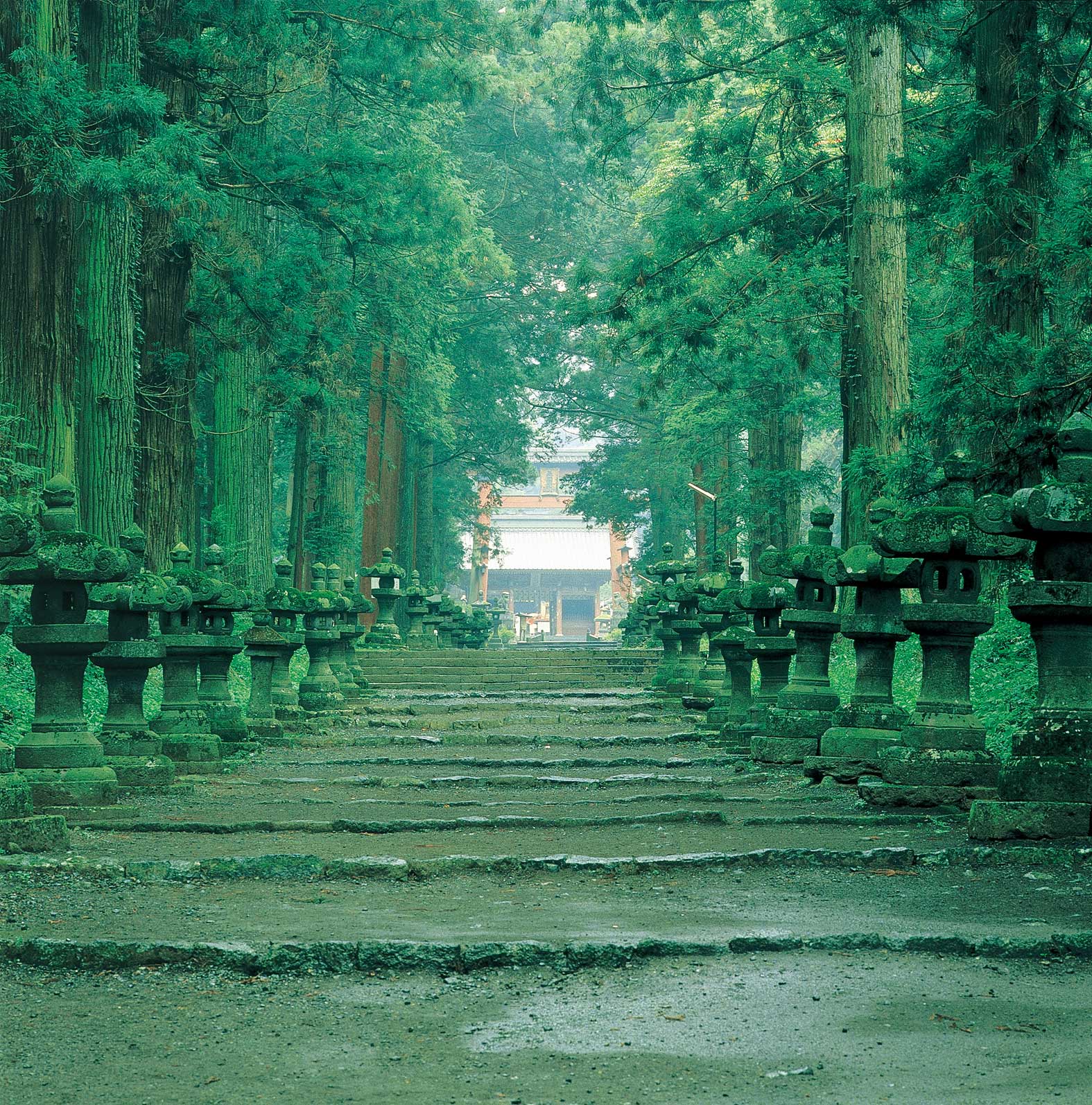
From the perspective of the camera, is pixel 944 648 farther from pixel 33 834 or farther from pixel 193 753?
pixel 193 753

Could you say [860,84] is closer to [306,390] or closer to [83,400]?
[306,390]

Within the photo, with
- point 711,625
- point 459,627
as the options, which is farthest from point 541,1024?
point 459,627

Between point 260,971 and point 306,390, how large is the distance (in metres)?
14.9

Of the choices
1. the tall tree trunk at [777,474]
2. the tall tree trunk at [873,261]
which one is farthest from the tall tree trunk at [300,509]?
the tall tree trunk at [873,261]

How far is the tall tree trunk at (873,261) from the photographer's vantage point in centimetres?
1588

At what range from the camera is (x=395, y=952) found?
5.18 m

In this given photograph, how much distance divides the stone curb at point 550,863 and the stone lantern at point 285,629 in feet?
22.4

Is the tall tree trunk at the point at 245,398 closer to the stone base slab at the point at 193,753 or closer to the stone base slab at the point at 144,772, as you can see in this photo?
the stone base slab at the point at 193,753

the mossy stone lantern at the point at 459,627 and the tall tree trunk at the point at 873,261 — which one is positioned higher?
the tall tree trunk at the point at 873,261

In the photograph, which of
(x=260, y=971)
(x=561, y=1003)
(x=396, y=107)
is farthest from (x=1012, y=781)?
(x=396, y=107)

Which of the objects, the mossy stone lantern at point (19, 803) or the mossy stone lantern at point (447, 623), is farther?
the mossy stone lantern at point (447, 623)

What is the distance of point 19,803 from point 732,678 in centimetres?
790

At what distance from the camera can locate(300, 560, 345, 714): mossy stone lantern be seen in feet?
52.3

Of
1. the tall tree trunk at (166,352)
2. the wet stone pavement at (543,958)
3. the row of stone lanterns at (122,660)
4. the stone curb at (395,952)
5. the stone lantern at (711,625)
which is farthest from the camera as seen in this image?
the tall tree trunk at (166,352)
